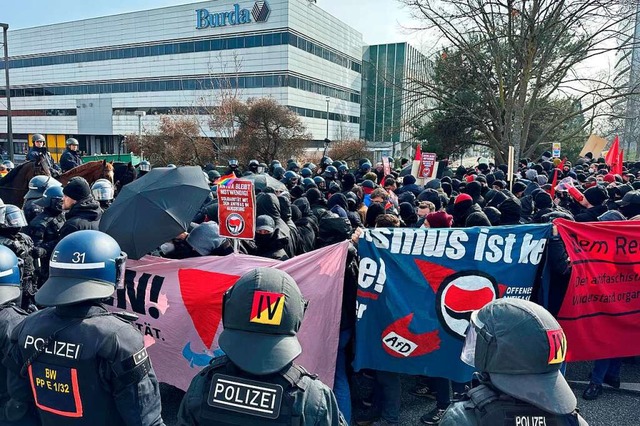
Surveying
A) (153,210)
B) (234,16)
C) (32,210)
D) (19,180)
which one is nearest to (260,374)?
(153,210)

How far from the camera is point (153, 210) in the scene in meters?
4.73

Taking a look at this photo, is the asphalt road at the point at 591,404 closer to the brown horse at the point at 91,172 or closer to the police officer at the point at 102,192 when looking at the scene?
the police officer at the point at 102,192

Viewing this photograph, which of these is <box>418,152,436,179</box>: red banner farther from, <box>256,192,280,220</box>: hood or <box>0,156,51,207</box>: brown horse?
<box>0,156,51,207</box>: brown horse

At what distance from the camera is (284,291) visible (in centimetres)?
203

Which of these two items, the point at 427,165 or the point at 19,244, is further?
the point at 427,165

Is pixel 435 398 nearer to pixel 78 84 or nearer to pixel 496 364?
pixel 496 364

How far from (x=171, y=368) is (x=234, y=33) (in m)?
52.0

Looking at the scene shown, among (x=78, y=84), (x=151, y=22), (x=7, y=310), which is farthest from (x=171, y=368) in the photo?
(x=78, y=84)

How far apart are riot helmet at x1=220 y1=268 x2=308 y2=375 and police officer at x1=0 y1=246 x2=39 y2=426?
1.41 metres

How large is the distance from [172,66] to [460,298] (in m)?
56.3

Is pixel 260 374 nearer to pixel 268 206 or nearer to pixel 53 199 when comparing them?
pixel 268 206

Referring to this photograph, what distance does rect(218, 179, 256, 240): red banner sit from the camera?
181 inches

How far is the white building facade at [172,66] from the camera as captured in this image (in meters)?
50.2

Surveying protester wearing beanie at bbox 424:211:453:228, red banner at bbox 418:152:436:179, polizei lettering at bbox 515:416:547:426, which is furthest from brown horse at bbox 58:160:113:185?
polizei lettering at bbox 515:416:547:426
